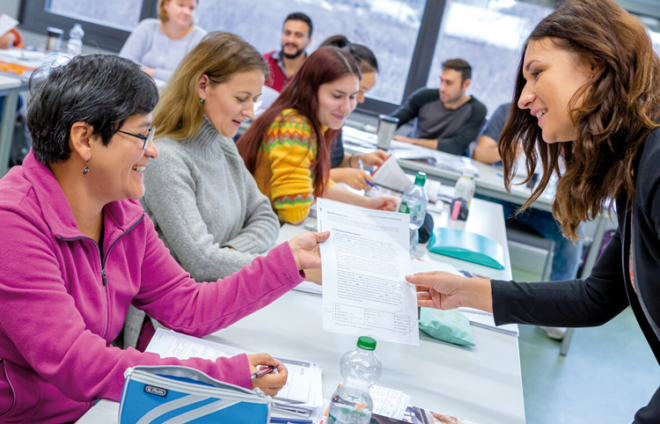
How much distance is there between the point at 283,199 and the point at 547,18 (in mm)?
1179

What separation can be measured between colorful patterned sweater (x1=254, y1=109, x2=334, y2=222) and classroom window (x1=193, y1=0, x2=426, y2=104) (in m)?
3.21

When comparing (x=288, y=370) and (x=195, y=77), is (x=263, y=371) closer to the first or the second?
(x=288, y=370)

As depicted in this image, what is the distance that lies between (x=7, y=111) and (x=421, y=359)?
2790mm

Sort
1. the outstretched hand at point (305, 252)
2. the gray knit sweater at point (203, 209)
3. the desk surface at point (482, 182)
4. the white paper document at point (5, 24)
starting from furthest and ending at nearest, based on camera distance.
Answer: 1. the white paper document at point (5, 24)
2. the desk surface at point (482, 182)
3. the gray knit sweater at point (203, 209)
4. the outstretched hand at point (305, 252)

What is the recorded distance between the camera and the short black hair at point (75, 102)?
0.97 m

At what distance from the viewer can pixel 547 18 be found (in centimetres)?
114

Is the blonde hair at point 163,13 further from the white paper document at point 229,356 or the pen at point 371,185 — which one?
the white paper document at point 229,356

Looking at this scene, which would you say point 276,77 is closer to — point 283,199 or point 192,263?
point 283,199

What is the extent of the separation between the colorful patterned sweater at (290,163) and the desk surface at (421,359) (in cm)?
62

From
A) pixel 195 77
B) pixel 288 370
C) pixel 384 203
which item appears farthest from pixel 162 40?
pixel 288 370

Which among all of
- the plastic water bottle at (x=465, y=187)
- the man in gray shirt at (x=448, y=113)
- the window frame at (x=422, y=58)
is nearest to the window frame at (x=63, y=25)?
the window frame at (x=422, y=58)

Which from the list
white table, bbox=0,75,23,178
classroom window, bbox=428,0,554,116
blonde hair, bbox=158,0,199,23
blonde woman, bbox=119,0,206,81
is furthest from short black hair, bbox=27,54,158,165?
classroom window, bbox=428,0,554,116

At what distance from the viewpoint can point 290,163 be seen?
208 cm

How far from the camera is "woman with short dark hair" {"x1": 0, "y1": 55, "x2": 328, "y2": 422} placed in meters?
0.89
